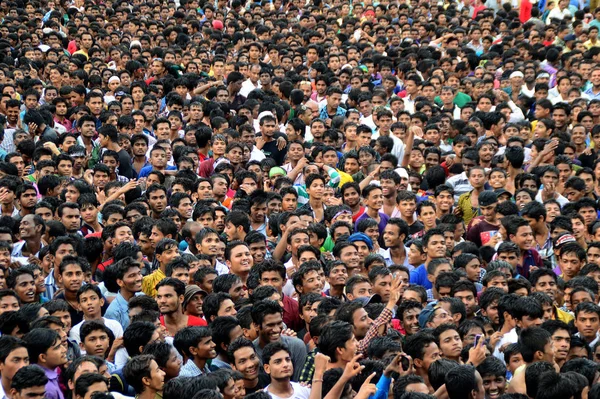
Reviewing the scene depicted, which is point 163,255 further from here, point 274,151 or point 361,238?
point 274,151

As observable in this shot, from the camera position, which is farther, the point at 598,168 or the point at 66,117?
the point at 66,117

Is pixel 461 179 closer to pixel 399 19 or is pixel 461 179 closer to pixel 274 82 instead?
pixel 274 82

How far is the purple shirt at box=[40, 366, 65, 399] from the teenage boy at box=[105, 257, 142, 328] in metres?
1.23

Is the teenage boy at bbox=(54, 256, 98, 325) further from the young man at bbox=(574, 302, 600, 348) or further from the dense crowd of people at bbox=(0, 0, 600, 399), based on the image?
the young man at bbox=(574, 302, 600, 348)

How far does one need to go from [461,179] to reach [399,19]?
9017 millimetres

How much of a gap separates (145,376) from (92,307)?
1.49 metres

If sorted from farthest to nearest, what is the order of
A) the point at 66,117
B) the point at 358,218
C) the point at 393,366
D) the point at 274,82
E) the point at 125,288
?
the point at 274,82, the point at 66,117, the point at 358,218, the point at 125,288, the point at 393,366

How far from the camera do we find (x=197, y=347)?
7.14 m

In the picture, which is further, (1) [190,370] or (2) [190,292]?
(2) [190,292]

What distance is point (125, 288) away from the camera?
27.7 ft

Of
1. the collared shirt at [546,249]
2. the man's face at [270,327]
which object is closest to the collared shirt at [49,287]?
the man's face at [270,327]

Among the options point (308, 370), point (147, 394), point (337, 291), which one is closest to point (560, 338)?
point (308, 370)

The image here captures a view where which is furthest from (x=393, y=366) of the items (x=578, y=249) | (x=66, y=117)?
(x=66, y=117)

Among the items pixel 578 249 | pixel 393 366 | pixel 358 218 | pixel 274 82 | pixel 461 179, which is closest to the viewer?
pixel 393 366
